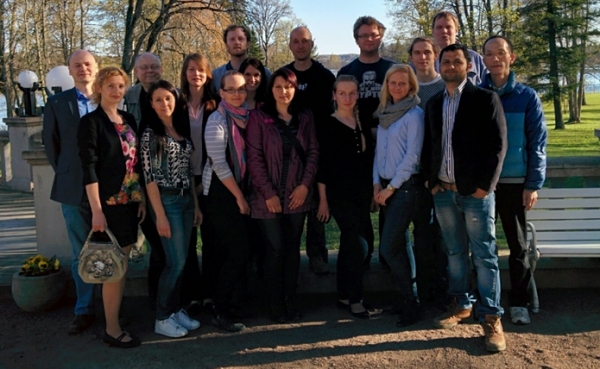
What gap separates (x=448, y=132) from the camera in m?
4.03

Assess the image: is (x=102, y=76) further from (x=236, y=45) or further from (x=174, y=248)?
(x=236, y=45)

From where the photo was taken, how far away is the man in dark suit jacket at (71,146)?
14.0ft

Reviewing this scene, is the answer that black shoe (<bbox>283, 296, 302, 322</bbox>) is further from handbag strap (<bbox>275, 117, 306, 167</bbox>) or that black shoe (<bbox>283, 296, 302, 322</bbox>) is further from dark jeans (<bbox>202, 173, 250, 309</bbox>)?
handbag strap (<bbox>275, 117, 306, 167</bbox>)

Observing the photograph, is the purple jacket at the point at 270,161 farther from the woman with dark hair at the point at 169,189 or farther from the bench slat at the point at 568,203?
the bench slat at the point at 568,203

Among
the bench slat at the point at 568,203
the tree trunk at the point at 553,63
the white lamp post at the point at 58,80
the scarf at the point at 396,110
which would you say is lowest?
the bench slat at the point at 568,203

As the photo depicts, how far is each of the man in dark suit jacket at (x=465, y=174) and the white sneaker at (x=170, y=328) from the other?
1.99 meters

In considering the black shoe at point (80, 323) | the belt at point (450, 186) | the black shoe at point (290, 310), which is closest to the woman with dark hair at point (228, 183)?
the black shoe at point (290, 310)

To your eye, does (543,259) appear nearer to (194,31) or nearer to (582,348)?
(582,348)

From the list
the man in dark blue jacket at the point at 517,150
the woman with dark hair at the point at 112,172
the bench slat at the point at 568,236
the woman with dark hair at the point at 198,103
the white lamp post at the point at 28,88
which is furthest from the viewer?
the white lamp post at the point at 28,88

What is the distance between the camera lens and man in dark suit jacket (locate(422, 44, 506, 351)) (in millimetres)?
3850

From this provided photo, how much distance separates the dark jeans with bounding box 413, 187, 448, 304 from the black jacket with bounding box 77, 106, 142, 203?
227 cm

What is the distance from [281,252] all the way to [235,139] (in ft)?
3.21

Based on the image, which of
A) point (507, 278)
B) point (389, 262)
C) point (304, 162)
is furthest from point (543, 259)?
point (304, 162)

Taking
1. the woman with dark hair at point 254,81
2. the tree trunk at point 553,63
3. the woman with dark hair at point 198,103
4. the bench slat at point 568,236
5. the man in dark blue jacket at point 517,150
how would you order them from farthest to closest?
the tree trunk at point 553,63 → the bench slat at point 568,236 → the woman with dark hair at point 254,81 → the woman with dark hair at point 198,103 → the man in dark blue jacket at point 517,150
